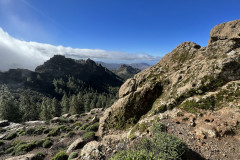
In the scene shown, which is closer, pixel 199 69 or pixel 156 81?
pixel 199 69

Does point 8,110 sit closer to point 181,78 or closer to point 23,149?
point 23,149

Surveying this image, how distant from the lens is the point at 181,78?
1366 cm

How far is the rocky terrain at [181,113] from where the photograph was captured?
6.80 meters

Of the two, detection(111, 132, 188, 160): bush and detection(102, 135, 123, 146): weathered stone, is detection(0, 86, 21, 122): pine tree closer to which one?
detection(102, 135, 123, 146): weathered stone

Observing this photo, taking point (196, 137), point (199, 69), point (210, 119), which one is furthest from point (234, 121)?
point (199, 69)

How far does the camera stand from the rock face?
35.8 ft

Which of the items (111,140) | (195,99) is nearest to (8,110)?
(111,140)

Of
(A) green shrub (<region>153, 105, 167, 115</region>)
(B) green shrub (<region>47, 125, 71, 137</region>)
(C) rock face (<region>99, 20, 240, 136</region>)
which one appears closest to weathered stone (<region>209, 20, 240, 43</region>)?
(C) rock face (<region>99, 20, 240, 136</region>)

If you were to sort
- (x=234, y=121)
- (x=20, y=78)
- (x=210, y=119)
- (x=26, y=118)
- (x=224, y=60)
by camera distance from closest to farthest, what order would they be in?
(x=234, y=121), (x=210, y=119), (x=224, y=60), (x=26, y=118), (x=20, y=78)

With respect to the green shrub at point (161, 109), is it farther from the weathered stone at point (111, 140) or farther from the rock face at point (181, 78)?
the weathered stone at point (111, 140)

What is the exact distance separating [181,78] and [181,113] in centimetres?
542

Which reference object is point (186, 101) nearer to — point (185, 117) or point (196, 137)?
point (185, 117)

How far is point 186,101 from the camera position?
11.0m

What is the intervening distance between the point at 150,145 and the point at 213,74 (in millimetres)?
10536
